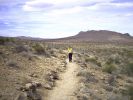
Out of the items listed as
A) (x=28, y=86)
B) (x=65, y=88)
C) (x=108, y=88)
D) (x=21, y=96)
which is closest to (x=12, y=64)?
(x=65, y=88)

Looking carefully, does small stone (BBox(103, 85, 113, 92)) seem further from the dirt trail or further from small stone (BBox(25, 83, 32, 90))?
small stone (BBox(25, 83, 32, 90))

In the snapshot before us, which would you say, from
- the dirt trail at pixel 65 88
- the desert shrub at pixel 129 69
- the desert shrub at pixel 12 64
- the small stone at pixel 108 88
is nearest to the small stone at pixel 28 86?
the dirt trail at pixel 65 88

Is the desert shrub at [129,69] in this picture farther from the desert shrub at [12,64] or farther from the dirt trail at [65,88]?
the desert shrub at [12,64]

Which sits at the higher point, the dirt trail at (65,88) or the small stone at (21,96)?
the small stone at (21,96)

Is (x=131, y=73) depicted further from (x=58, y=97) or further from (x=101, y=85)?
(x=58, y=97)

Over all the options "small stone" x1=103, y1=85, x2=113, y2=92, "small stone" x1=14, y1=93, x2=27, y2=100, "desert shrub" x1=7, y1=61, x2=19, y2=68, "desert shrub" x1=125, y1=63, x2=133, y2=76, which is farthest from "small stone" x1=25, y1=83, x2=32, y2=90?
"desert shrub" x1=125, y1=63, x2=133, y2=76

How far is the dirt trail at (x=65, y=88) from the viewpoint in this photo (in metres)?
13.5

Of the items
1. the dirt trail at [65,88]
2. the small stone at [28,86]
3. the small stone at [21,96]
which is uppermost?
the small stone at [28,86]

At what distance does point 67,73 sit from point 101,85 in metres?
3.40

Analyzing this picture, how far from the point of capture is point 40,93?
1342 centimetres

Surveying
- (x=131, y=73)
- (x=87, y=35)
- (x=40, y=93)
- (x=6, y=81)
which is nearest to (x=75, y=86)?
(x=40, y=93)

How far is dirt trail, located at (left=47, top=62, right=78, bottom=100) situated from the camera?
13516mm

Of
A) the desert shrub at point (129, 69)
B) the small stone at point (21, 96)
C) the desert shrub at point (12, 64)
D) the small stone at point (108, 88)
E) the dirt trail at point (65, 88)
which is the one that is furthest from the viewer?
the desert shrub at point (129, 69)

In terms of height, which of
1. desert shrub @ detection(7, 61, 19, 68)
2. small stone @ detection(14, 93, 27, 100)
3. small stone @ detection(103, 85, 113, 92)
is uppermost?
desert shrub @ detection(7, 61, 19, 68)
